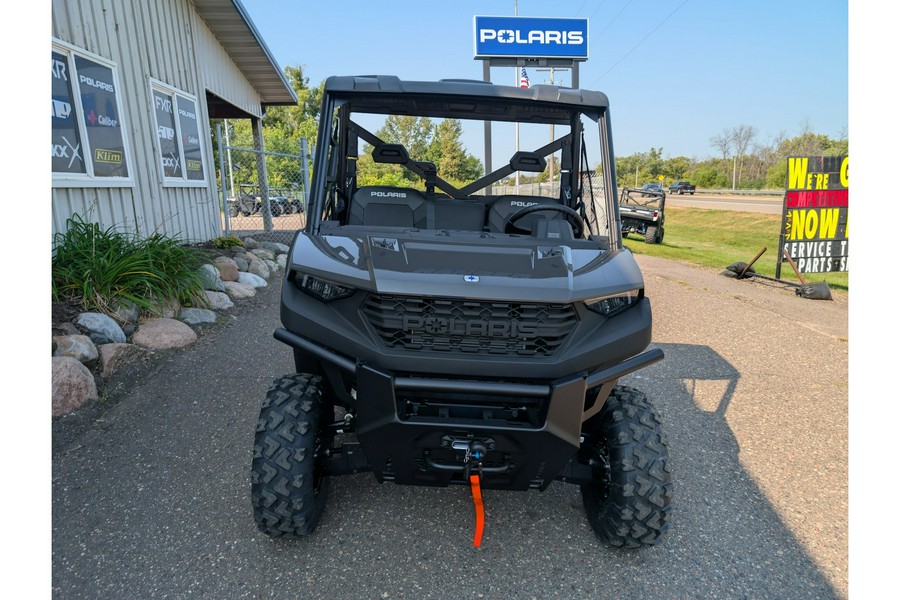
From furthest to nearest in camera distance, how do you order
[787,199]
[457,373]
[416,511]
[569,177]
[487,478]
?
[787,199] → [569,177] → [416,511] → [487,478] → [457,373]

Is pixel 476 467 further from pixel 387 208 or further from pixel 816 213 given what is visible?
pixel 816 213

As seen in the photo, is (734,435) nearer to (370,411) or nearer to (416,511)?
(416,511)

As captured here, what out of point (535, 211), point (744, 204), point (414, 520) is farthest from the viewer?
point (744, 204)

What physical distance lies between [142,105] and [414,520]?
698 cm

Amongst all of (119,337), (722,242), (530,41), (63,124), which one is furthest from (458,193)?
(722,242)

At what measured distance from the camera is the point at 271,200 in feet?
46.8

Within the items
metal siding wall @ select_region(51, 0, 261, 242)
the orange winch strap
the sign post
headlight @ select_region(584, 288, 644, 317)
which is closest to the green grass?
the sign post

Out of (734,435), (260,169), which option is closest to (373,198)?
(734,435)

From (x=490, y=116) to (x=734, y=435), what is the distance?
8.94 ft

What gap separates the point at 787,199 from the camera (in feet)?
30.1

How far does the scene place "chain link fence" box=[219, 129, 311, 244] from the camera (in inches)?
456

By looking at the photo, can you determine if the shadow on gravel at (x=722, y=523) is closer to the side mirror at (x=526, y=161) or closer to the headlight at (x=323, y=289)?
the headlight at (x=323, y=289)

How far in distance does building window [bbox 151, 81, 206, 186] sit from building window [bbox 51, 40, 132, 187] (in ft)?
3.32

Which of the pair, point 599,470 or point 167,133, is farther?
point 167,133
